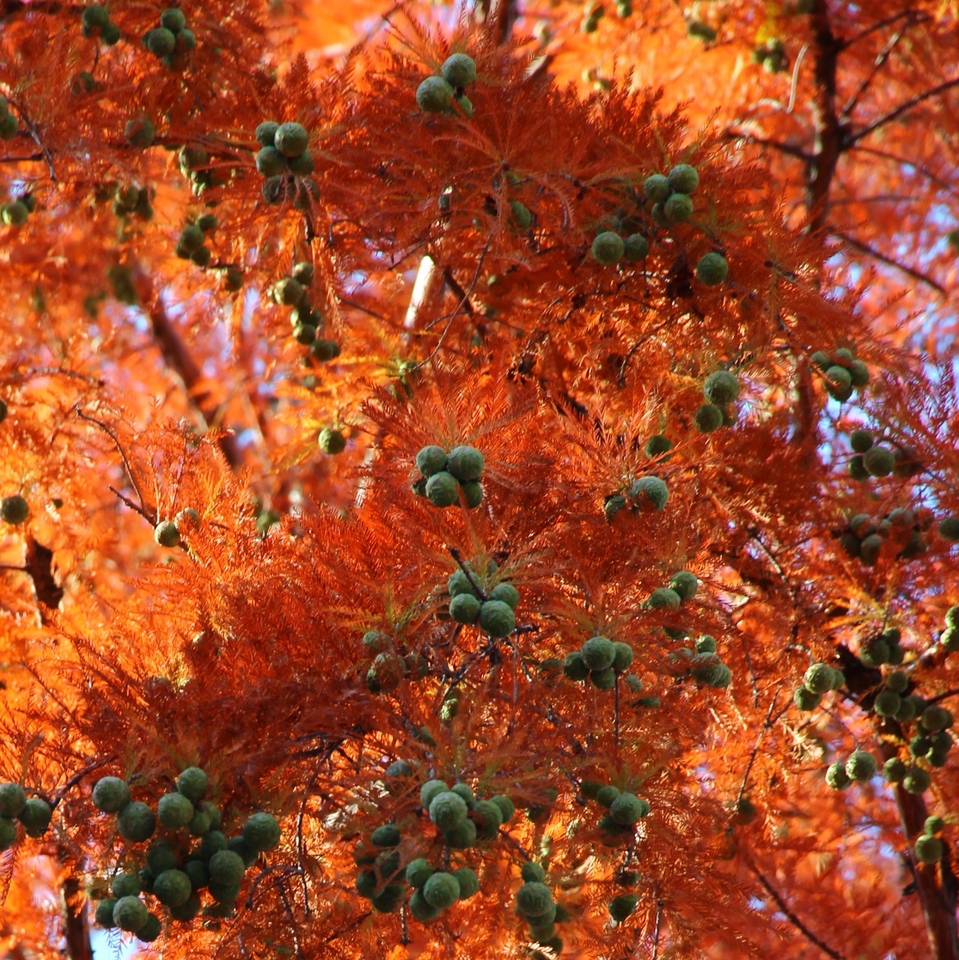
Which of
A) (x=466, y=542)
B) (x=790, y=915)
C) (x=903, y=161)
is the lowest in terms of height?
(x=790, y=915)

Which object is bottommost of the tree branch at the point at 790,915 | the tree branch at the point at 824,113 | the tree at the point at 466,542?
the tree branch at the point at 790,915

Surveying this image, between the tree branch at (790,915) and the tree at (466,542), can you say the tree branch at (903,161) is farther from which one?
the tree branch at (790,915)

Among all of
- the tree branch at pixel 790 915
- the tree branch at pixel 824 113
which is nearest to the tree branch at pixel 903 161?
the tree branch at pixel 824 113

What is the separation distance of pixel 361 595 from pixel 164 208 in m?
2.74

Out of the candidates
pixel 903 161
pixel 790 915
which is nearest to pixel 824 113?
pixel 903 161

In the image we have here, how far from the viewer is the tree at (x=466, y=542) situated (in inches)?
91.4

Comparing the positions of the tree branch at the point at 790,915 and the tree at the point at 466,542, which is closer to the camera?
the tree at the point at 466,542

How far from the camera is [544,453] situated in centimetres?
263

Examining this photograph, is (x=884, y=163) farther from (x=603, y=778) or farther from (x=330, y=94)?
(x=603, y=778)

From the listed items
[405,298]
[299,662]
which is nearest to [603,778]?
[299,662]

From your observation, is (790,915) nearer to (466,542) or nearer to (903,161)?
(466,542)

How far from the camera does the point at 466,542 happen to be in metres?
2.46

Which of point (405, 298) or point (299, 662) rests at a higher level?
point (405, 298)

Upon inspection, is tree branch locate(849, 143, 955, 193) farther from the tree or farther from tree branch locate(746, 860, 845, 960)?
tree branch locate(746, 860, 845, 960)
